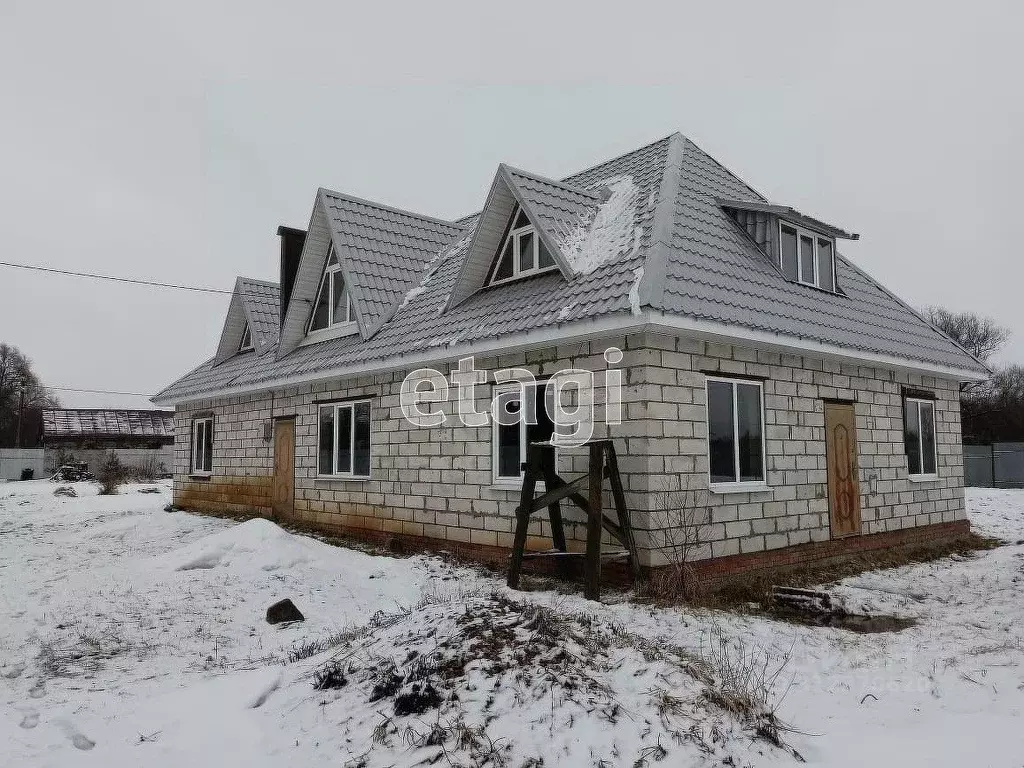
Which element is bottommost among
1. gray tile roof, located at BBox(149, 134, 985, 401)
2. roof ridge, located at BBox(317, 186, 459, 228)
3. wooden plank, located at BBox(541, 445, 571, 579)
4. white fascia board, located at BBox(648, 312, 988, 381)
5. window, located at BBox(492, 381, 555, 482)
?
wooden plank, located at BBox(541, 445, 571, 579)

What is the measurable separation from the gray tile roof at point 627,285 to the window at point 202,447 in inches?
130

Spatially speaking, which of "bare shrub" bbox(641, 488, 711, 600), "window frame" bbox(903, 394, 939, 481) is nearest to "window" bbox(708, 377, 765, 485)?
"bare shrub" bbox(641, 488, 711, 600)

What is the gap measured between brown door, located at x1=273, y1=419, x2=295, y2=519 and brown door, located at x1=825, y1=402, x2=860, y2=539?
31.0 feet

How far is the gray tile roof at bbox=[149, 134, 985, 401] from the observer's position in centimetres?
876

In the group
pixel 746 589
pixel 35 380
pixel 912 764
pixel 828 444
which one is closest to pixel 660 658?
pixel 912 764

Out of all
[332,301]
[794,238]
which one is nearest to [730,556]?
[794,238]

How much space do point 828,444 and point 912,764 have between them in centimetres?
681

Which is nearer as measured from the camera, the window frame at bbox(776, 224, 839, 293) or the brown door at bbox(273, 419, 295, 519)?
the window frame at bbox(776, 224, 839, 293)

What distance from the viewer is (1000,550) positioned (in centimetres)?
1237

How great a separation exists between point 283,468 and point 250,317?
4.82 m

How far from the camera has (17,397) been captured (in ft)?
213

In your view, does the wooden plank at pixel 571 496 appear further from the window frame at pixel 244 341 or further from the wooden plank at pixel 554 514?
the window frame at pixel 244 341

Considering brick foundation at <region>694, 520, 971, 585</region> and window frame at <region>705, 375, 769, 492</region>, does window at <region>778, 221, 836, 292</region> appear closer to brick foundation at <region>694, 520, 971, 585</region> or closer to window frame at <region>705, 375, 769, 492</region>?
window frame at <region>705, 375, 769, 492</region>

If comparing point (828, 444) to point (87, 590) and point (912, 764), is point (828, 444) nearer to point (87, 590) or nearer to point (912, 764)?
point (912, 764)
